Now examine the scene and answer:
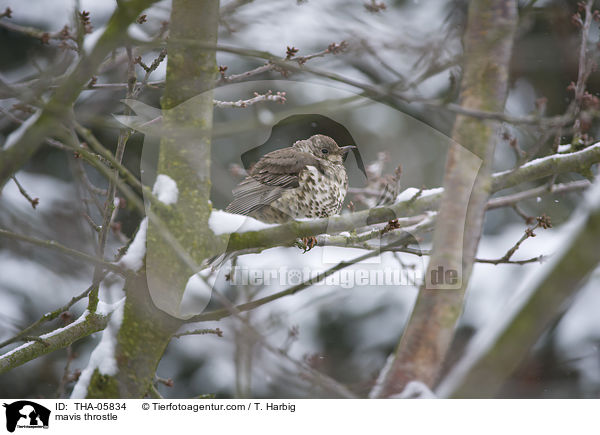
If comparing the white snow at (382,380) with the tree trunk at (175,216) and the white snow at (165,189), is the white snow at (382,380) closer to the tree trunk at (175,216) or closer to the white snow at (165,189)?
the tree trunk at (175,216)

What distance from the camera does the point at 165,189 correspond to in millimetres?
1623

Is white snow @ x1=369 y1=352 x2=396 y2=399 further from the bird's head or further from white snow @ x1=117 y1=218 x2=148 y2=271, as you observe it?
the bird's head

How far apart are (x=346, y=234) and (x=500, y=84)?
0.76 metres

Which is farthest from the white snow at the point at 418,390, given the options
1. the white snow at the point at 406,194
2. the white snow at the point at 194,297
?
the white snow at the point at 406,194

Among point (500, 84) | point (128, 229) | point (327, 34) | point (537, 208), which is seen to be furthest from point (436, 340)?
point (128, 229)

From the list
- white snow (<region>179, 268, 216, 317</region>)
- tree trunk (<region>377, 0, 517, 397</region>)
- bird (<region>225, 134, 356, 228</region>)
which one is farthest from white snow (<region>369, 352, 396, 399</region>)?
bird (<region>225, 134, 356, 228</region>)

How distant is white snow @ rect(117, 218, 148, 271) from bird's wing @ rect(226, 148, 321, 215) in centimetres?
46

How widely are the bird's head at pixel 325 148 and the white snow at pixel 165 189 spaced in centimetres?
69

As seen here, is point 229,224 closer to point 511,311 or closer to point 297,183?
point 297,183

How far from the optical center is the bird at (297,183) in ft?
6.94

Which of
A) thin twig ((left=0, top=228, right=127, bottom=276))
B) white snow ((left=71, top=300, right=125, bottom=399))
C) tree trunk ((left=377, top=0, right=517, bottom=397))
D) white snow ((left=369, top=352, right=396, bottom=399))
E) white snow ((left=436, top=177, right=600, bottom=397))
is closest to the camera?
white snow ((left=436, top=177, right=600, bottom=397))

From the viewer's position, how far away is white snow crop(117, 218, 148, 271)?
1.58 meters

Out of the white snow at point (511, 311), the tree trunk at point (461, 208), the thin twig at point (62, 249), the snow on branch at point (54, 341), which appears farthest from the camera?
the snow on branch at point (54, 341)

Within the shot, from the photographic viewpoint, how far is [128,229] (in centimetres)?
272
